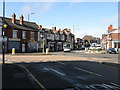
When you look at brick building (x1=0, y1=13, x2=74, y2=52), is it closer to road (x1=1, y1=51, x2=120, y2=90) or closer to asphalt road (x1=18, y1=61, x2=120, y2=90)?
road (x1=1, y1=51, x2=120, y2=90)

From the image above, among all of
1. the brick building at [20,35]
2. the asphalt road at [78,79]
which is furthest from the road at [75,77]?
the brick building at [20,35]

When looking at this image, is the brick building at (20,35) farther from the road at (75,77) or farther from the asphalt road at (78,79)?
the asphalt road at (78,79)

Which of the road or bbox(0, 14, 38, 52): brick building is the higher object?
bbox(0, 14, 38, 52): brick building

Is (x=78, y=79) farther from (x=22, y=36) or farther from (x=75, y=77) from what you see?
(x=22, y=36)

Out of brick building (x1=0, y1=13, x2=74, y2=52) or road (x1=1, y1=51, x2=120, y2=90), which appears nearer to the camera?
road (x1=1, y1=51, x2=120, y2=90)

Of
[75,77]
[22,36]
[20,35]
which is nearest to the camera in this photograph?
[75,77]

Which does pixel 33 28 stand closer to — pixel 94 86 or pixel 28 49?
pixel 28 49

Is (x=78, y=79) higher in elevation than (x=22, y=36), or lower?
lower

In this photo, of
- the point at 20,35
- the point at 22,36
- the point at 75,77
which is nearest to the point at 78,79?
the point at 75,77

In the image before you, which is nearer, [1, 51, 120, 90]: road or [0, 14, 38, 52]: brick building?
[1, 51, 120, 90]: road

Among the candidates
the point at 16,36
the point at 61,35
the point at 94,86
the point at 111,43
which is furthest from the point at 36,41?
the point at 94,86

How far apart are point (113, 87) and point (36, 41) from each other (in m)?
48.1

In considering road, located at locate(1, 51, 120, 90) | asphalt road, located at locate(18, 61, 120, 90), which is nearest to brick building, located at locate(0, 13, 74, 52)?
road, located at locate(1, 51, 120, 90)

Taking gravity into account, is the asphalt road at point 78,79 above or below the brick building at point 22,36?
below
